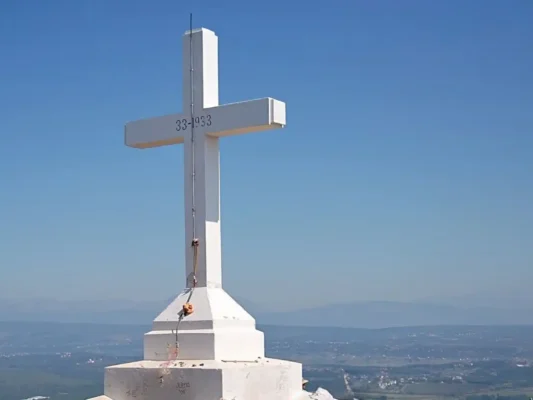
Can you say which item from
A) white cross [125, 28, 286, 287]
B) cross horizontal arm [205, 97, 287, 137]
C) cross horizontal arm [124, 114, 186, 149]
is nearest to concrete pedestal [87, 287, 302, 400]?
white cross [125, 28, 286, 287]

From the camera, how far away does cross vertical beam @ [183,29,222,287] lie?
39.3 feet

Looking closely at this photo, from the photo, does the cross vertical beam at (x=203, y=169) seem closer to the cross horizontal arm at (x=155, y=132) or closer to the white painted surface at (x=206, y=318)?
the white painted surface at (x=206, y=318)

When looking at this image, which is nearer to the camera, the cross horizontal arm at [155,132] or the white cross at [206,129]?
the white cross at [206,129]

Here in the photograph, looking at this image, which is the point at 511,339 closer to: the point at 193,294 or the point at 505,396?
the point at 505,396

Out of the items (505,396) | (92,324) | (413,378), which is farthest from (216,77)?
(92,324)

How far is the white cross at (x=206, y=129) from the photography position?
11.9m

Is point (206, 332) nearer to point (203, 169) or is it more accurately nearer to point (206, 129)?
point (203, 169)

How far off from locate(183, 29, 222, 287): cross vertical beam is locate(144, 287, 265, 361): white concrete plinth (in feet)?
1.18

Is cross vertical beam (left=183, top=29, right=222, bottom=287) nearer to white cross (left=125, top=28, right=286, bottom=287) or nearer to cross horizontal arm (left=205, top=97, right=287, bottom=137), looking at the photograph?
white cross (left=125, top=28, right=286, bottom=287)

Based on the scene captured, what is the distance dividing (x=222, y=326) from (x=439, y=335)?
133 meters

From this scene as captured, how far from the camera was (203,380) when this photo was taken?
1063 centimetres

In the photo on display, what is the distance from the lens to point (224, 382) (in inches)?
414

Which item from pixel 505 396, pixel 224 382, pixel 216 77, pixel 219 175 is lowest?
pixel 505 396

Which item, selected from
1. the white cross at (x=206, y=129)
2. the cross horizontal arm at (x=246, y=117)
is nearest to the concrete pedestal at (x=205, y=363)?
the white cross at (x=206, y=129)
